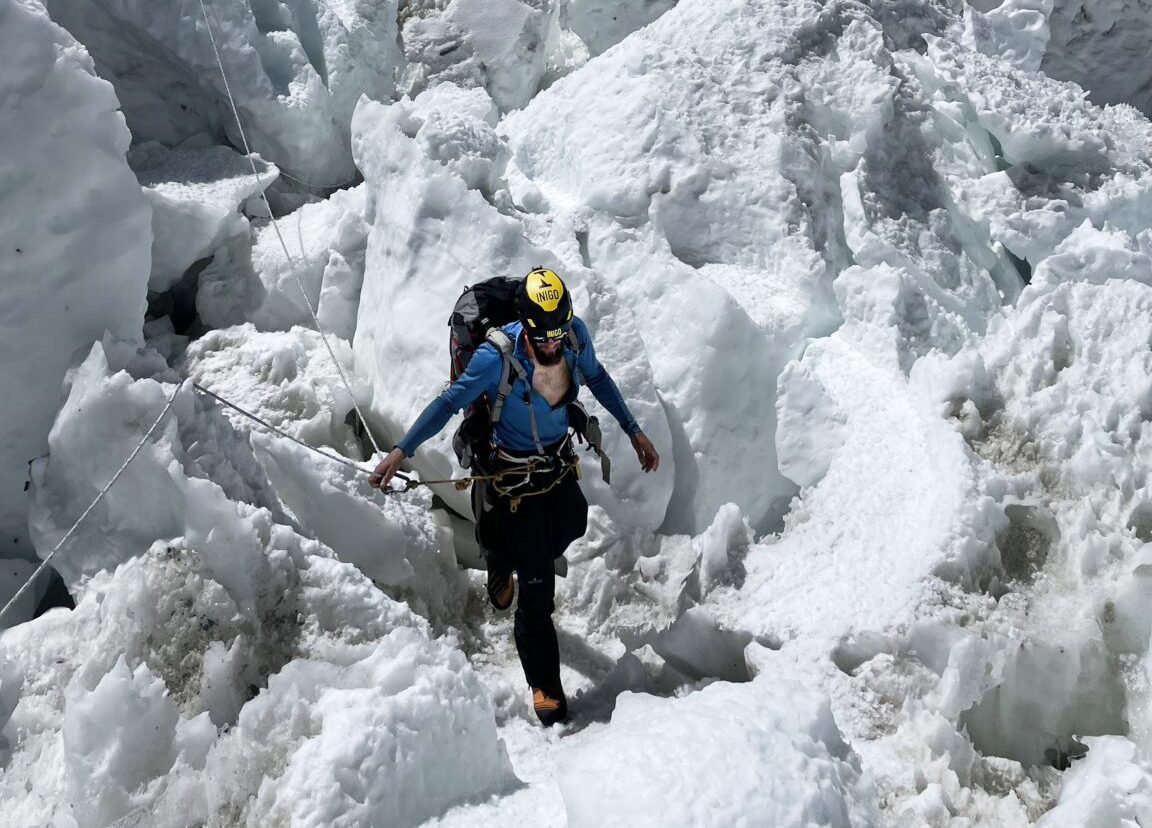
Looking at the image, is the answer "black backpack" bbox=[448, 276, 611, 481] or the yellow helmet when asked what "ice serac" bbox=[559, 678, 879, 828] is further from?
the yellow helmet

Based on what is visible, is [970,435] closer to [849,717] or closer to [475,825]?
[849,717]

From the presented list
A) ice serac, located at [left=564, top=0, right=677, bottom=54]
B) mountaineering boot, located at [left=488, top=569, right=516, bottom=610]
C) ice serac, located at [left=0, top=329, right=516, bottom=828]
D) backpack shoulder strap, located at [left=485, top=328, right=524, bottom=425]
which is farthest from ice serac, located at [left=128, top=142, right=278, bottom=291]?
ice serac, located at [left=564, top=0, right=677, bottom=54]

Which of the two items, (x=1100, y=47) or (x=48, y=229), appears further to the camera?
(x=1100, y=47)

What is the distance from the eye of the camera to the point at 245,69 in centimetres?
574

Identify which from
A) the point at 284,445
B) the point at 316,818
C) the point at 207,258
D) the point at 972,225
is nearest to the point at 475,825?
the point at 316,818

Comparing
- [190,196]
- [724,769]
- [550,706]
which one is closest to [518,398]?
[550,706]

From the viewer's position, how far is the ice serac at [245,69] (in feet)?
18.3

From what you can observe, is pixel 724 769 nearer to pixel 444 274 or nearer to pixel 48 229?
pixel 444 274

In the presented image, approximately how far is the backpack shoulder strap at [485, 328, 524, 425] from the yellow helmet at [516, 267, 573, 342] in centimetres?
10

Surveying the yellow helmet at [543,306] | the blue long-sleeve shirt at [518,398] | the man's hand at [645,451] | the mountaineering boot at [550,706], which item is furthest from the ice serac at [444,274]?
the yellow helmet at [543,306]

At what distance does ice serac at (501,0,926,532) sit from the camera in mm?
4777

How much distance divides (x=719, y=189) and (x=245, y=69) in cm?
312

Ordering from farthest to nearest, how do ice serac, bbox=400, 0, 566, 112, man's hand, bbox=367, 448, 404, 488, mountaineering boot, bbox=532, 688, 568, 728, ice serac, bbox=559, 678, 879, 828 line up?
ice serac, bbox=400, 0, 566, 112 < mountaineering boot, bbox=532, 688, 568, 728 < man's hand, bbox=367, 448, 404, 488 < ice serac, bbox=559, 678, 879, 828

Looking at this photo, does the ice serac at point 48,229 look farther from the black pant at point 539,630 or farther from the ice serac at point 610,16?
the ice serac at point 610,16
